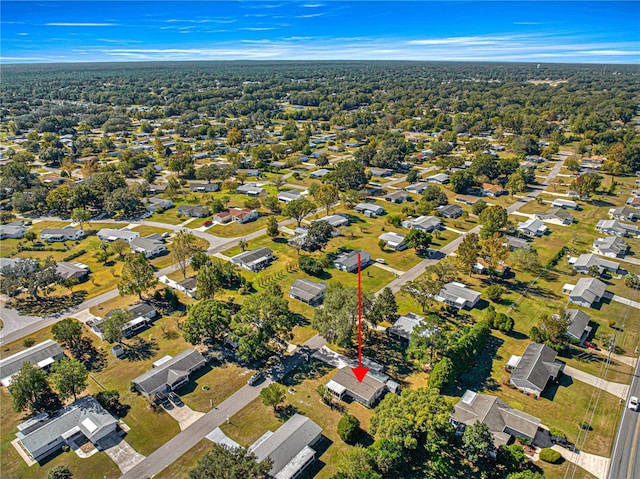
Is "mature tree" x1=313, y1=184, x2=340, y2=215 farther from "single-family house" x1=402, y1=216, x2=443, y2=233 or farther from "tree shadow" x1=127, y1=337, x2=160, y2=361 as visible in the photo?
"tree shadow" x1=127, y1=337, x2=160, y2=361

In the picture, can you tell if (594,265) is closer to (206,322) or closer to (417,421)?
(417,421)

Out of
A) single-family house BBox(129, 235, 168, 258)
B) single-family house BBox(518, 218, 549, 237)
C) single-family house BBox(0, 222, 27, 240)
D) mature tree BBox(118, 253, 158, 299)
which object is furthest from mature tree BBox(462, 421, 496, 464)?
single-family house BBox(0, 222, 27, 240)

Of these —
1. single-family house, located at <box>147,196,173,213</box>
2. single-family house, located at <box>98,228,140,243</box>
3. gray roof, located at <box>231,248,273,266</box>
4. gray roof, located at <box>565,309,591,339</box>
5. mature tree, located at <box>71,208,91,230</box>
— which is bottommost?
gray roof, located at <box>565,309,591,339</box>

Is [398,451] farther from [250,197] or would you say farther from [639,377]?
[250,197]

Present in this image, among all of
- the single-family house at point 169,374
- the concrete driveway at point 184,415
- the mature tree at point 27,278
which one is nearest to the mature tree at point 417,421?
the concrete driveway at point 184,415

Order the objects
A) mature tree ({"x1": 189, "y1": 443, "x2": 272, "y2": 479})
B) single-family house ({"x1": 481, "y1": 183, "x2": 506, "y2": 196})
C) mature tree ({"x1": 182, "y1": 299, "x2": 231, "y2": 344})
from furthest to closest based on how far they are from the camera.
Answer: single-family house ({"x1": 481, "y1": 183, "x2": 506, "y2": 196}) → mature tree ({"x1": 182, "y1": 299, "x2": 231, "y2": 344}) → mature tree ({"x1": 189, "y1": 443, "x2": 272, "y2": 479})
